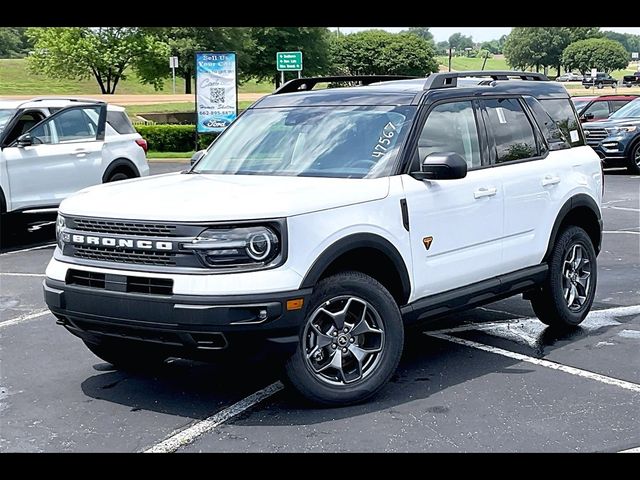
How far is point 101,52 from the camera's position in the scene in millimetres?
58219

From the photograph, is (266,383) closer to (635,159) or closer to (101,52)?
(635,159)

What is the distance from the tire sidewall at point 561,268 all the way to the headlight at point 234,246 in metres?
2.85

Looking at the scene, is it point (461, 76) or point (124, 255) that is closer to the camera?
point (124, 255)

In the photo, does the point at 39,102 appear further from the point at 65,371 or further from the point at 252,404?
the point at 252,404

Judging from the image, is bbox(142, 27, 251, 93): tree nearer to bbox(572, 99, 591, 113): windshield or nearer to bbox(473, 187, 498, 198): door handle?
bbox(572, 99, 591, 113): windshield

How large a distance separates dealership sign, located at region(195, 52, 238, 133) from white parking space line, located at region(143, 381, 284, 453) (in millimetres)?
18780

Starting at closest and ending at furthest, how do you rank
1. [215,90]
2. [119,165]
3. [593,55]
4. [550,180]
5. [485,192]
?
[485,192] < [550,180] < [119,165] < [215,90] < [593,55]

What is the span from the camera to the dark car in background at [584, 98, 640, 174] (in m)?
20.8

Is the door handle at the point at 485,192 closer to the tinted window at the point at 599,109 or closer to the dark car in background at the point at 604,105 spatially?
the dark car in background at the point at 604,105

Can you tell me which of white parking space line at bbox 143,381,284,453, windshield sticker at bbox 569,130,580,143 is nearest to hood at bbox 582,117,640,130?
windshield sticker at bbox 569,130,580,143

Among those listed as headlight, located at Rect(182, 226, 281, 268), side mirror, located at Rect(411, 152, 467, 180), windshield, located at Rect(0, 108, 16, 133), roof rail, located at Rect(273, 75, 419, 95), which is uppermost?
roof rail, located at Rect(273, 75, 419, 95)

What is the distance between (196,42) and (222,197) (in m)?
53.1

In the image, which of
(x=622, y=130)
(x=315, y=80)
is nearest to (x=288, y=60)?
(x=622, y=130)
